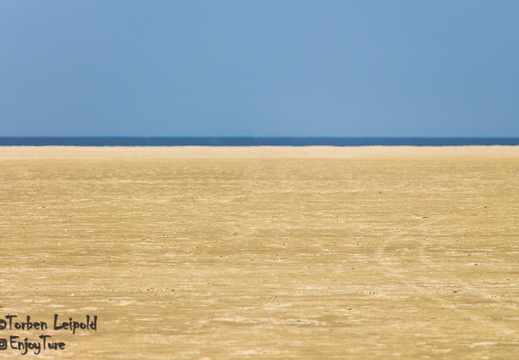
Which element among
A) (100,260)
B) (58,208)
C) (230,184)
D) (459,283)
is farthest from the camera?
(230,184)

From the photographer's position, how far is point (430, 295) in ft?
17.3

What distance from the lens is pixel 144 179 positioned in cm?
1862

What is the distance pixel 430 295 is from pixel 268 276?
1449 mm

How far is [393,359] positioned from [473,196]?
34.2 ft

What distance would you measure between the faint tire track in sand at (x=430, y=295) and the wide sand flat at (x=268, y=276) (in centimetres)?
2

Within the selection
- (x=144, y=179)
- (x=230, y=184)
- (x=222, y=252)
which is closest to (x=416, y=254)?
(x=222, y=252)

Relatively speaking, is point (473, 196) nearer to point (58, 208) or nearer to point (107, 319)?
point (58, 208)

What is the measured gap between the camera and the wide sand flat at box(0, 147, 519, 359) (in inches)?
162

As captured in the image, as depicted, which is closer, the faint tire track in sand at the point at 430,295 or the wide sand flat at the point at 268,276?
the wide sand flat at the point at 268,276

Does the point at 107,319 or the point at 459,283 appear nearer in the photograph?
the point at 107,319

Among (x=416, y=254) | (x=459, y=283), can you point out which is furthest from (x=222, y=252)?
(x=459, y=283)

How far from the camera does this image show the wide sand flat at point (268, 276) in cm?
411

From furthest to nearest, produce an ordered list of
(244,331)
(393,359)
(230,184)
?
(230,184)
(244,331)
(393,359)

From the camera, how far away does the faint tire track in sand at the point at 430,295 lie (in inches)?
174
